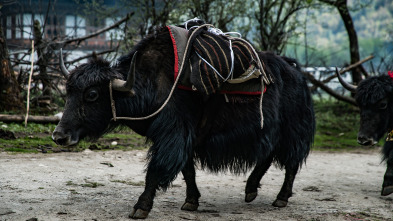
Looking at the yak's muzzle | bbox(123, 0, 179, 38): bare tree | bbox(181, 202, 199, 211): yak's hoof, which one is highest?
bbox(123, 0, 179, 38): bare tree

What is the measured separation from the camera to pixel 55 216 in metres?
3.02

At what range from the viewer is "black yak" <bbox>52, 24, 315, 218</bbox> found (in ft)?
10.4

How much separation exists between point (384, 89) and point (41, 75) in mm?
5325

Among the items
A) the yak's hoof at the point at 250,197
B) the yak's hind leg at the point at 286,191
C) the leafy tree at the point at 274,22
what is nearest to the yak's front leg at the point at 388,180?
the yak's hind leg at the point at 286,191

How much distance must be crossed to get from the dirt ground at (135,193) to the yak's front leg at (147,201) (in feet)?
0.30

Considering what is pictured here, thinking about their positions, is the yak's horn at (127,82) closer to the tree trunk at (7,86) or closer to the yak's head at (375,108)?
the yak's head at (375,108)

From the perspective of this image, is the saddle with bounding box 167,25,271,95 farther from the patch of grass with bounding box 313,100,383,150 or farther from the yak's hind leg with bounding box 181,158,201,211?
the patch of grass with bounding box 313,100,383,150

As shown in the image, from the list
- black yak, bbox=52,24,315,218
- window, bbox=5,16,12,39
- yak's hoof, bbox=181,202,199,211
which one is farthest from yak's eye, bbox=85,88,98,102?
window, bbox=5,16,12,39

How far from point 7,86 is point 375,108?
5.14 m

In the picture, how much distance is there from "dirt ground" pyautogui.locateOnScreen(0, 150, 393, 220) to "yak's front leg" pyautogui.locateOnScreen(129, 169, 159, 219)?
9 centimetres

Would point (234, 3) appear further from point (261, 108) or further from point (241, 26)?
point (261, 108)

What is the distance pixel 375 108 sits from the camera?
458 cm

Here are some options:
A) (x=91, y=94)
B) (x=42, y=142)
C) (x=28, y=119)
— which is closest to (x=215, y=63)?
(x=91, y=94)

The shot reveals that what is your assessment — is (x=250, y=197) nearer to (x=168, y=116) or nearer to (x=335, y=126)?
(x=168, y=116)
